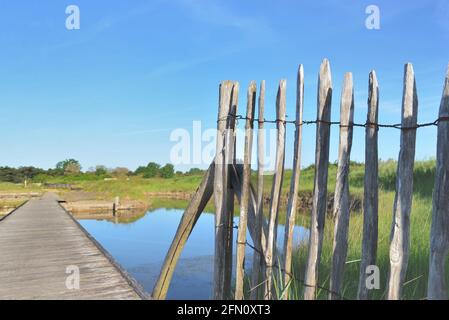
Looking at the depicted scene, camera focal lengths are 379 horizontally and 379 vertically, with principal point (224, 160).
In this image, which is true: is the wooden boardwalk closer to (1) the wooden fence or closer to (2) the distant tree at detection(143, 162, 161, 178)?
(1) the wooden fence

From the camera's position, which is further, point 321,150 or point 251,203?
point 251,203

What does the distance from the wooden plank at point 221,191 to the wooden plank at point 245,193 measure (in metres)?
0.42

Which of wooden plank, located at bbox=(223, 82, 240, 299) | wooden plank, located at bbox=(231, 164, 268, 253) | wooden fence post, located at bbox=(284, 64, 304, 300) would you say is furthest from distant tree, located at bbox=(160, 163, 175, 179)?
wooden fence post, located at bbox=(284, 64, 304, 300)

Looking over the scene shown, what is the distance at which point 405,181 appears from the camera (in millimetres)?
2369

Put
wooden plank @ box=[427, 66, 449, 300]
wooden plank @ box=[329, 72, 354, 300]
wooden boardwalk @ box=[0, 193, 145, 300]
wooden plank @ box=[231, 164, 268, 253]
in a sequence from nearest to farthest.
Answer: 1. wooden plank @ box=[427, 66, 449, 300]
2. wooden plank @ box=[329, 72, 354, 300]
3. wooden plank @ box=[231, 164, 268, 253]
4. wooden boardwalk @ box=[0, 193, 145, 300]

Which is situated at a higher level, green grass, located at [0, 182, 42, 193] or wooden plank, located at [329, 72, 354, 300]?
wooden plank, located at [329, 72, 354, 300]

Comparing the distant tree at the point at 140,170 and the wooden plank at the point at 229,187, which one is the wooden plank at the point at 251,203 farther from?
the distant tree at the point at 140,170

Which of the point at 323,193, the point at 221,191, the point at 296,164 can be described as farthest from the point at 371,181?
the point at 221,191

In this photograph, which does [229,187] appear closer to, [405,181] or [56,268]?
[405,181]

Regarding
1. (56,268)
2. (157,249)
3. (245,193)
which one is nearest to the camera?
(245,193)

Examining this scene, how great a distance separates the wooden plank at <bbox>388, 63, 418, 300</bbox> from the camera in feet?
7.77

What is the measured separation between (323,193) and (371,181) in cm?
41
